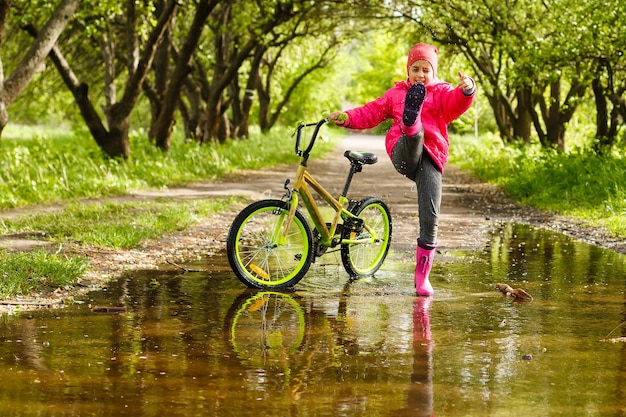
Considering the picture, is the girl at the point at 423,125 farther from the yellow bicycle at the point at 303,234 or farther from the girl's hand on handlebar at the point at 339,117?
the yellow bicycle at the point at 303,234

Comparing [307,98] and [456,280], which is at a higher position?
[307,98]

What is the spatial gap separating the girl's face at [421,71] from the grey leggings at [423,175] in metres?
0.42

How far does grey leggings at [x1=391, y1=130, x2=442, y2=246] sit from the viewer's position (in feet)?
22.5

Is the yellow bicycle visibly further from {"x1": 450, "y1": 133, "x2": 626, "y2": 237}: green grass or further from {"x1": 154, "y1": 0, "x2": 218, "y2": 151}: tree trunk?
{"x1": 154, "y1": 0, "x2": 218, "y2": 151}: tree trunk

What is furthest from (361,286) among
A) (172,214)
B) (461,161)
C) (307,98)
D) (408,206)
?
(307,98)

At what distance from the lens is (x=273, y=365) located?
467 cm

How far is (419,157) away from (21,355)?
327 centimetres

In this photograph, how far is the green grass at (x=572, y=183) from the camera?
41.8 feet

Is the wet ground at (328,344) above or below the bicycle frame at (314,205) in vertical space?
below

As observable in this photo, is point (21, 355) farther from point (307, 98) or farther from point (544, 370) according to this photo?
point (307, 98)

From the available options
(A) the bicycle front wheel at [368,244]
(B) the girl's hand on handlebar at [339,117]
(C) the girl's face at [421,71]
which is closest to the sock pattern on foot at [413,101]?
(C) the girl's face at [421,71]

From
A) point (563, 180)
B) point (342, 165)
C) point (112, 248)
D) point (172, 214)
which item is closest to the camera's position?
point (112, 248)

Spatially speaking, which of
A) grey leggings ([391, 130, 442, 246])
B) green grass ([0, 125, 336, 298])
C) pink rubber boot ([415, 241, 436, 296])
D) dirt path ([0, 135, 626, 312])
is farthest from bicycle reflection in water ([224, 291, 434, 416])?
green grass ([0, 125, 336, 298])

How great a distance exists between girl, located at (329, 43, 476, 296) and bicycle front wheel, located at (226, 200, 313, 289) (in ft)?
2.65
